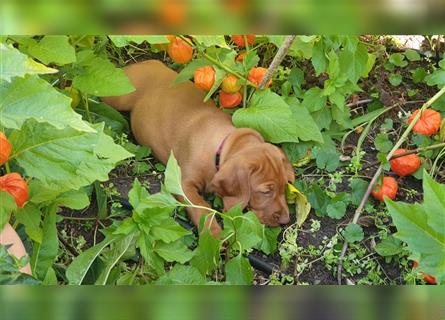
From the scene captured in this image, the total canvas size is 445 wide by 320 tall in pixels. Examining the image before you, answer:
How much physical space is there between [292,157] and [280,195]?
Result: 0.22m

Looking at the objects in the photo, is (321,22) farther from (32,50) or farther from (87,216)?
(87,216)

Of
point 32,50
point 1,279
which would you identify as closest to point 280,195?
point 32,50

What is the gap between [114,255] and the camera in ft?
5.13

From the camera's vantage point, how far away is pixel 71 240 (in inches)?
92.5

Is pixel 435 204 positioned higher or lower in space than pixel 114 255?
higher

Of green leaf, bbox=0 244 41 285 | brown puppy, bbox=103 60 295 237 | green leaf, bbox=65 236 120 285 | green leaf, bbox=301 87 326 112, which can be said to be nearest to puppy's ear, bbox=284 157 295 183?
brown puppy, bbox=103 60 295 237

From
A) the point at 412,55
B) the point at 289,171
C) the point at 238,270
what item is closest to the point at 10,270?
the point at 238,270

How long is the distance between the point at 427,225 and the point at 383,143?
184 cm

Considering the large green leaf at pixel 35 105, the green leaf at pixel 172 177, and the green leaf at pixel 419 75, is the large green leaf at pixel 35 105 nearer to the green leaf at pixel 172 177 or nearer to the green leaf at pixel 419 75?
the green leaf at pixel 172 177

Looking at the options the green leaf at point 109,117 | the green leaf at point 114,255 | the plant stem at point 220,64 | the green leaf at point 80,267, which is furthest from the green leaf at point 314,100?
the green leaf at point 80,267

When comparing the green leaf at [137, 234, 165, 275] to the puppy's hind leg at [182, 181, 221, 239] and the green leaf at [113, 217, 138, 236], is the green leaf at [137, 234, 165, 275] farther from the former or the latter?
the puppy's hind leg at [182, 181, 221, 239]

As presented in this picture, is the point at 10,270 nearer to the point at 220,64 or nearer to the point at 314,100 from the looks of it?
the point at 220,64

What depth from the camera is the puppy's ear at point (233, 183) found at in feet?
8.20

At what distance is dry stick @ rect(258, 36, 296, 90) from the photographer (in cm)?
228
